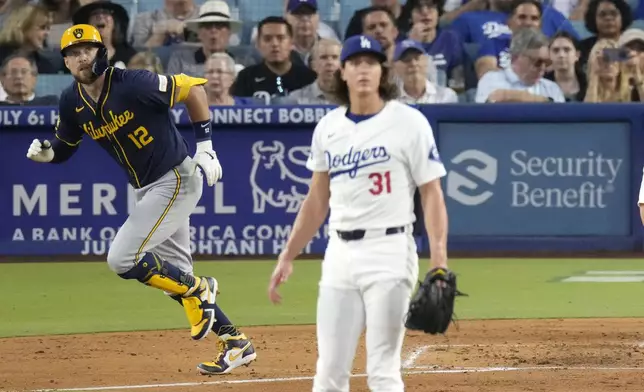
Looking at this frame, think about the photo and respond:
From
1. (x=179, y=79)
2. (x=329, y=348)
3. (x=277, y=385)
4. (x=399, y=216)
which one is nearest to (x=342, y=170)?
(x=399, y=216)

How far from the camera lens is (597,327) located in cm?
926

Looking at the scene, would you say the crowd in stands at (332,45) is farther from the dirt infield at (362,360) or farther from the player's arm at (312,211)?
the player's arm at (312,211)

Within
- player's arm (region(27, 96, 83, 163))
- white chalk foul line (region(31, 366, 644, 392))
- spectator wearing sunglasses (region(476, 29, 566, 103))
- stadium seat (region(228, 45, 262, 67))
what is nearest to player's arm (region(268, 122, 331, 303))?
white chalk foul line (region(31, 366, 644, 392))

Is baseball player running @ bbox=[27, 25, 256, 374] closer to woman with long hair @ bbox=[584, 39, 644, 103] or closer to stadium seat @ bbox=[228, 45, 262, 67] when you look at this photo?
stadium seat @ bbox=[228, 45, 262, 67]

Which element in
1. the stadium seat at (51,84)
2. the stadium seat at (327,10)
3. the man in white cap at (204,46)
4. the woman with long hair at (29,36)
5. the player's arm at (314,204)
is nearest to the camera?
the player's arm at (314,204)

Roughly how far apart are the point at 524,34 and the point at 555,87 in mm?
651

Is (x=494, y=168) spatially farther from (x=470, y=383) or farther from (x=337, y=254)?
(x=337, y=254)

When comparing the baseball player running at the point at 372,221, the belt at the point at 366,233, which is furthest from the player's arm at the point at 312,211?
the belt at the point at 366,233

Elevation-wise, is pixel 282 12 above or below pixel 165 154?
above

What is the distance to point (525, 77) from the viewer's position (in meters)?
13.7

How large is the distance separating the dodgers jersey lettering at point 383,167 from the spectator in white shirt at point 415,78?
320 inches

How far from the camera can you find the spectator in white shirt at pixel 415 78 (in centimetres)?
1328

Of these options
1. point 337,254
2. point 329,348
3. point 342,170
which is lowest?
point 329,348

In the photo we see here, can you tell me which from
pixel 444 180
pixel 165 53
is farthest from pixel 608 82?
pixel 165 53
